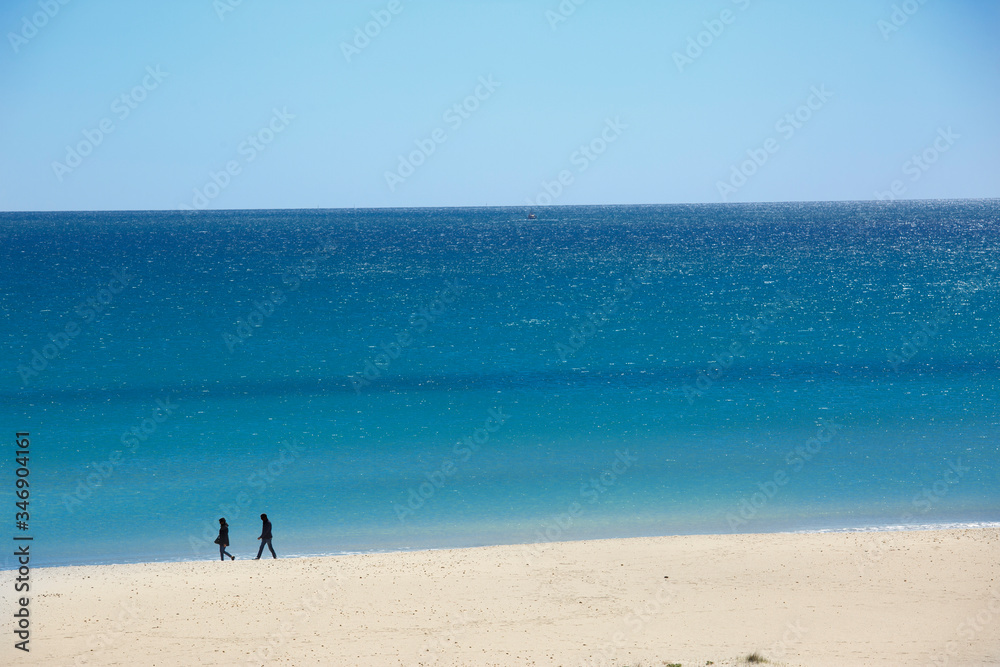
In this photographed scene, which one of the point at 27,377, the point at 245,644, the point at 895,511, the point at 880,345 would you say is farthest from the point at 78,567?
the point at 880,345

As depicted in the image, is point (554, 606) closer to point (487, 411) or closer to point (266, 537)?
point (266, 537)

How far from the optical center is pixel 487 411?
26344 millimetres

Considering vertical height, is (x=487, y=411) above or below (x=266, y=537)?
above

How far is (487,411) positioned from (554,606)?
45.1 ft

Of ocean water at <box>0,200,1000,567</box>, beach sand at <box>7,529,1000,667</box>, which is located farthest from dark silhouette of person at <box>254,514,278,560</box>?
beach sand at <box>7,529,1000,667</box>

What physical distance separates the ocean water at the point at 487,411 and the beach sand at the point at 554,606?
1839 millimetres

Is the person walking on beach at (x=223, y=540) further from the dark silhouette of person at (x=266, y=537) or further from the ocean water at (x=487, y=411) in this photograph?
the ocean water at (x=487, y=411)

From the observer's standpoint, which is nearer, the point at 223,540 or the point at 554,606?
the point at 554,606

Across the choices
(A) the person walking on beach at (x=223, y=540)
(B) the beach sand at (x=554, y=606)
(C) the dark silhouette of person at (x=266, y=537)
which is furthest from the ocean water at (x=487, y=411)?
(B) the beach sand at (x=554, y=606)

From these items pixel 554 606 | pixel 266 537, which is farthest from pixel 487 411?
pixel 554 606

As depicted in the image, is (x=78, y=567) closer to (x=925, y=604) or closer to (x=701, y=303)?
(x=925, y=604)

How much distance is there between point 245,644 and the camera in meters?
11.6

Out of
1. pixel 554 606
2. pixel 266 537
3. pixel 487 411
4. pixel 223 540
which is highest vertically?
pixel 487 411

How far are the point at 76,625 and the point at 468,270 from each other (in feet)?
188
